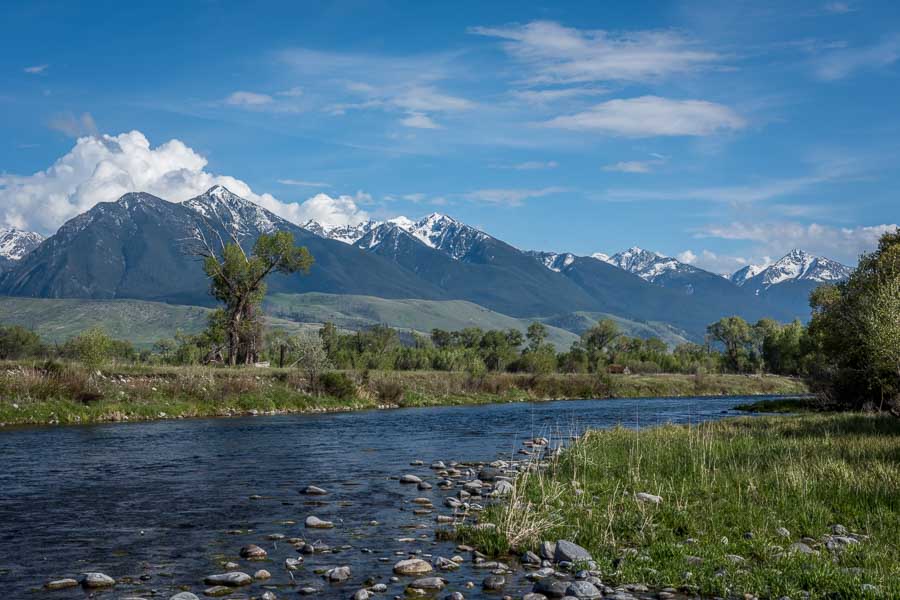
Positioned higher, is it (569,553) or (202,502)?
(569,553)

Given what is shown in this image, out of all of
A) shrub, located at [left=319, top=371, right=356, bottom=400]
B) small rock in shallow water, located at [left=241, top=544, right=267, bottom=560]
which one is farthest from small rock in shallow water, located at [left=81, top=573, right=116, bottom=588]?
shrub, located at [left=319, top=371, right=356, bottom=400]

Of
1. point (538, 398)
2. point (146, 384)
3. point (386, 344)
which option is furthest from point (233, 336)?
point (386, 344)

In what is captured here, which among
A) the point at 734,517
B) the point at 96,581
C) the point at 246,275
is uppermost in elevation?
the point at 246,275

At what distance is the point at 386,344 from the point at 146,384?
391 ft

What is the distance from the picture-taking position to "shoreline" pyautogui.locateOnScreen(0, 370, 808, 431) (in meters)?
50.5

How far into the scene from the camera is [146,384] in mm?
59281

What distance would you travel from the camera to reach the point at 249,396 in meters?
63.7

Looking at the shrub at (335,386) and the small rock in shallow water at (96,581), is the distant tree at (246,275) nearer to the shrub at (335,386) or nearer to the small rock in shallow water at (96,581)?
the shrub at (335,386)

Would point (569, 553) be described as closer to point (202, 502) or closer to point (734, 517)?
point (734, 517)

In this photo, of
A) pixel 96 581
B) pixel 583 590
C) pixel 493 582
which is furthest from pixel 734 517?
pixel 96 581

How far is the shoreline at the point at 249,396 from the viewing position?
50.5 m

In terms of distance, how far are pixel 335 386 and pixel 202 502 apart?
1917 inches

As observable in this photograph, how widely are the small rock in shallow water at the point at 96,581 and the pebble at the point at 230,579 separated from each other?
6.09 ft

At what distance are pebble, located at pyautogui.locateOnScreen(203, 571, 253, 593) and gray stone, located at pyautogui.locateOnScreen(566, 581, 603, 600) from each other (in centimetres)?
632
